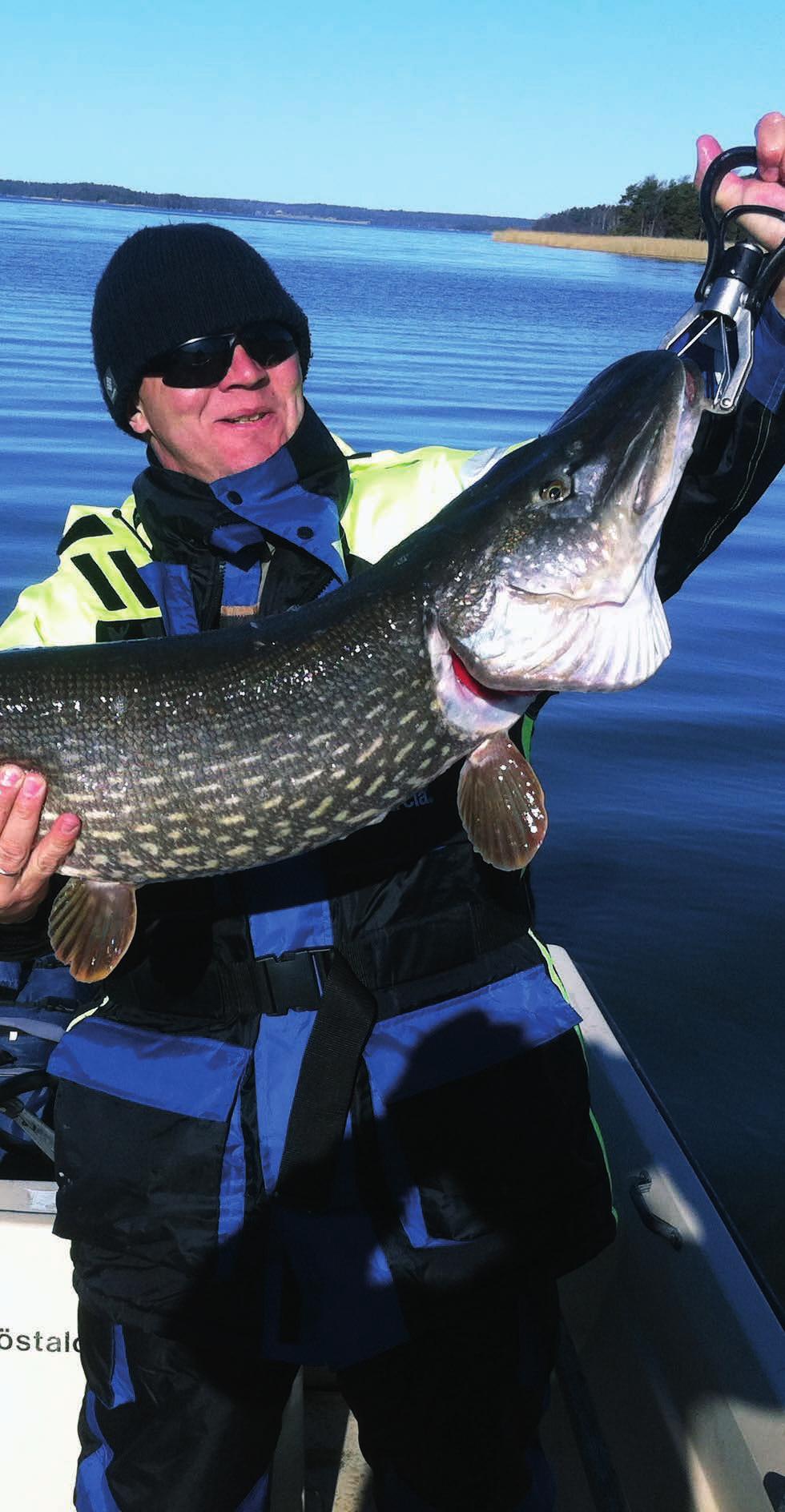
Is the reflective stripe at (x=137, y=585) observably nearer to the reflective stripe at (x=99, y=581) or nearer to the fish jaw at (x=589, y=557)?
the reflective stripe at (x=99, y=581)

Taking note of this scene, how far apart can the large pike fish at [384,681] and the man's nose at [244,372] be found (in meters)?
0.54

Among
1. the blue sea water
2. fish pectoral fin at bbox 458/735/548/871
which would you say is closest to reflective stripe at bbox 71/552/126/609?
fish pectoral fin at bbox 458/735/548/871

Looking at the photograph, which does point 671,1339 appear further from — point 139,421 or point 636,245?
point 636,245

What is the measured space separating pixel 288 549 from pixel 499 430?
11.1 meters

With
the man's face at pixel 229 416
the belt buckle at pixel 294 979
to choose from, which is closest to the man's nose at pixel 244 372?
the man's face at pixel 229 416

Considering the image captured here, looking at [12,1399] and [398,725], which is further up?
[398,725]

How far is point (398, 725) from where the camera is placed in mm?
2057

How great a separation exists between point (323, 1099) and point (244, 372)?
1.34 m

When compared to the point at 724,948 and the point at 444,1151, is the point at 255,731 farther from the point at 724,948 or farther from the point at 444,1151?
the point at 724,948

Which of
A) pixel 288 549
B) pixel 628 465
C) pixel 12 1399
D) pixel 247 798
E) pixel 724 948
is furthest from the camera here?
pixel 724 948

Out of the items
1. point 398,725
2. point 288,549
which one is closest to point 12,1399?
point 398,725

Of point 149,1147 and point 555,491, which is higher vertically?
point 555,491

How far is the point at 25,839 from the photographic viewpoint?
211 centimetres

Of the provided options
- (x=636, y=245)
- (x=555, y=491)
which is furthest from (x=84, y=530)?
(x=636, y=245)
